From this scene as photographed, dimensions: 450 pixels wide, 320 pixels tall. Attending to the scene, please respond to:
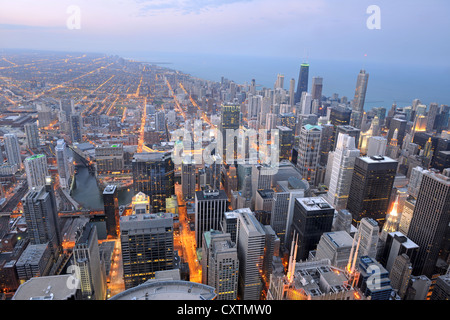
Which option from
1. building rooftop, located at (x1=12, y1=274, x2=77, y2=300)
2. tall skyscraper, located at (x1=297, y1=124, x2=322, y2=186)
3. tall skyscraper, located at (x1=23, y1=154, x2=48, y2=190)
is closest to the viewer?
building rooftop, located at (x1=12, y1=274, x2=77, y2=300)

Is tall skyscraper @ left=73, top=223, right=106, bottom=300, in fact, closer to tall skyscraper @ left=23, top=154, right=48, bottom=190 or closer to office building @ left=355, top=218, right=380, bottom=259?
tall skyscraper @ left=23, top=154, right=48, bottom=190

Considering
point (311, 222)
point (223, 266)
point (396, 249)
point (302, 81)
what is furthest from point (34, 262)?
point (302, 81)

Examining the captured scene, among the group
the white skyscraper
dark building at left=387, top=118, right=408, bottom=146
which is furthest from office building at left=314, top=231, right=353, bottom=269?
dark building at left=387, top=118, right=408, bottom=146

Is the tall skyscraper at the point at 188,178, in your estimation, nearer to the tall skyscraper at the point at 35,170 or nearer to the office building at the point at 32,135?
the tall skyscraper at the point at 35,170

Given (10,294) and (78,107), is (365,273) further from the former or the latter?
(78,107)

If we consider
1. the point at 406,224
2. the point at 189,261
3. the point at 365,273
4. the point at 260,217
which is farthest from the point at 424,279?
the point at 189,261

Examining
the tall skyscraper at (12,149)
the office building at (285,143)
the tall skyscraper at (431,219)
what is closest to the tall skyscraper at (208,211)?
the tall skyscraper at (431,219)

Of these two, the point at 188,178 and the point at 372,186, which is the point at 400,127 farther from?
the point at 188,178
